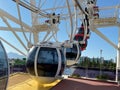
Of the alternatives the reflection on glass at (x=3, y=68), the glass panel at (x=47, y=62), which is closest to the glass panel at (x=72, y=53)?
the glass panel at (x=47, y=62)

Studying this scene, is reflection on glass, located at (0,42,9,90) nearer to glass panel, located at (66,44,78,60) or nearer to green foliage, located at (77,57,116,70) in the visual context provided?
glass panel, located at (66,44,78,60)

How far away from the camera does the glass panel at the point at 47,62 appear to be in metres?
14.4

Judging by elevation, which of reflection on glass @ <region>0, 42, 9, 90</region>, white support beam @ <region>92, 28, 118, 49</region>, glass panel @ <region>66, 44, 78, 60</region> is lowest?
reflection on glass @ <region>0, 42, 9, 90</region>

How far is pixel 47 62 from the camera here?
1434 centimetres

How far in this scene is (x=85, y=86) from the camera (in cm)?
1451

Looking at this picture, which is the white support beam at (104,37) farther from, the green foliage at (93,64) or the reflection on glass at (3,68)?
the reflection on glass at (3,68)

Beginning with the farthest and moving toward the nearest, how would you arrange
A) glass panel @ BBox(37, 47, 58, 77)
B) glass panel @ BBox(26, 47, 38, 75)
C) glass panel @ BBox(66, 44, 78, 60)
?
glass panel @ BBox(66, 44, 78, 60), glass panel @ BBox(26, 47, 38, 75), glass panel @ BBox(37, 47, 58, 77)

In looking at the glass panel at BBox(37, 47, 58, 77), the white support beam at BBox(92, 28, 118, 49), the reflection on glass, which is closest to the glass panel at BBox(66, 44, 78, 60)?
the white support beam at BBox(92, 28, 118, 49)

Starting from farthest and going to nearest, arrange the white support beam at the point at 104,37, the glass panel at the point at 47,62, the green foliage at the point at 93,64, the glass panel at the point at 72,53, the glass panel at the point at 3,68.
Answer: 1. the green foliage at the point at 93,64
2. the white support beam at the point at 104,37
3. the glass panel at the point at 72,53
4. the glass panel at the point at 47,62
5. the glass panel at the point at 3,68

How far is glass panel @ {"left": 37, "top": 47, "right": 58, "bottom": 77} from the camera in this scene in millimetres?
14383

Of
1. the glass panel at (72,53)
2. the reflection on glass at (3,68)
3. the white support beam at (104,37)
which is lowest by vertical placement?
the reflection on glass at (3,68)

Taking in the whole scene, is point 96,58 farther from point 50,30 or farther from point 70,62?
point 50,30

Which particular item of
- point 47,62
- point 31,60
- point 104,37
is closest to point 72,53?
point 104,37

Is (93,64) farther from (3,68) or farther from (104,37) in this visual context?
(3,68)
